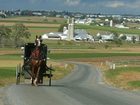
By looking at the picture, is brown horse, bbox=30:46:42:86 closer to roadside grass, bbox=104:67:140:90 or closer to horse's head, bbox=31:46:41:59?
horse's head, bbox=31:46:41:59

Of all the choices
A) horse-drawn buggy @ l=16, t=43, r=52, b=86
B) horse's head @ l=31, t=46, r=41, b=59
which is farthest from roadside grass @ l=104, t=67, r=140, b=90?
horse's head @ l=31, t=46, r=41, b=59

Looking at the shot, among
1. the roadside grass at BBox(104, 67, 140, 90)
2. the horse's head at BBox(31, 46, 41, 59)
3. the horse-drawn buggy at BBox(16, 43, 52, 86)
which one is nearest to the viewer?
the horse's head at BBox(31, 46, 41, 59)

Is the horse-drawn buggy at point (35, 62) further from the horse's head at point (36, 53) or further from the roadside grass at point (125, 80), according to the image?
A: the roadside grass at point (125, 80)

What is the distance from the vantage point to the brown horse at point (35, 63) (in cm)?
2557

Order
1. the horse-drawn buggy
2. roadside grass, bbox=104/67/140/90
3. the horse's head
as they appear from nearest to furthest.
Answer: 1. the horse's head
2. the horse-drawn buggy
3. roadside grass, bbox=104/67/140/90

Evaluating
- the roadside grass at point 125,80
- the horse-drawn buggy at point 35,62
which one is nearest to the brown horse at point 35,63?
the horse-drawn buggy at point 35,62

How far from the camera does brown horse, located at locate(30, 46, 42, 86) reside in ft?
83.9

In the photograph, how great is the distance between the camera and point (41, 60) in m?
25.8

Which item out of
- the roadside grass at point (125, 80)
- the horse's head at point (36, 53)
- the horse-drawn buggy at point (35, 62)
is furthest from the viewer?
the roadside grass at point (125, 80)

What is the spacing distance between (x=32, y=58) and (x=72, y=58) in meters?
99.8

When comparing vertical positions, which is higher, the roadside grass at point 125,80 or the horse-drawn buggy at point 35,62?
the horse-drawn buggy at point 35,62

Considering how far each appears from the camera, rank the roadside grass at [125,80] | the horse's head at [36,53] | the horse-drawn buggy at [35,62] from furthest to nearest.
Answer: the roadside grass at [125,80], the horse-drawn buggy at [35,62], the horse's head at [36,53]

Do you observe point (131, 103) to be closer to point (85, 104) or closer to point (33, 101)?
point (85, 104)

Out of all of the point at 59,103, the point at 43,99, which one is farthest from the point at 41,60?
the point at 59,103
